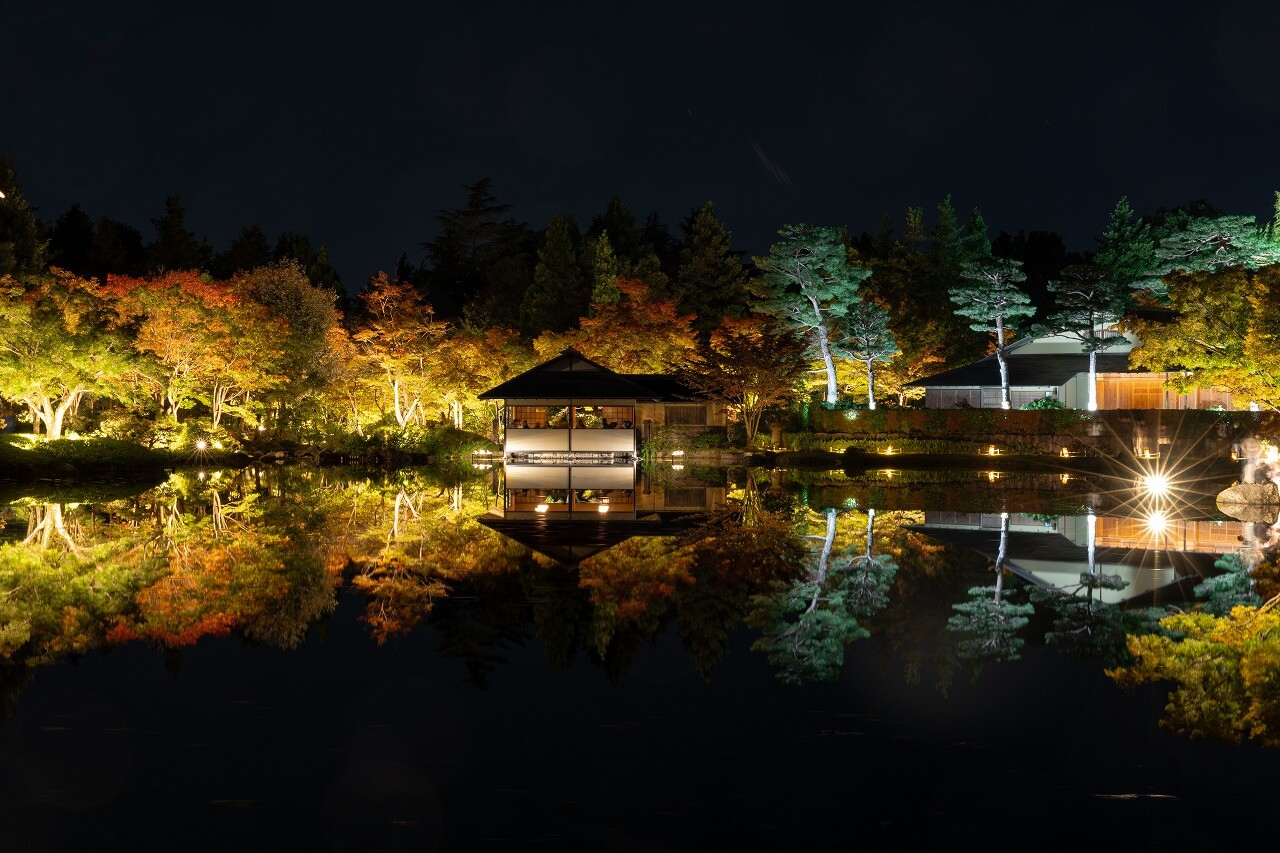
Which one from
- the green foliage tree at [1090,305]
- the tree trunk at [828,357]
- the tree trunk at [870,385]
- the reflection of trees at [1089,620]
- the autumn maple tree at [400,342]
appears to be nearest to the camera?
the reflection of trees at [1089,620]

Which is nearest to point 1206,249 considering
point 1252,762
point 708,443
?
point 708,443

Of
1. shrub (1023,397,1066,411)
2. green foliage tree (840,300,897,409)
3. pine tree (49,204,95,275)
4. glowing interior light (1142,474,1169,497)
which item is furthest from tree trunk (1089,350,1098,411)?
pine tree (49,204,95,275)

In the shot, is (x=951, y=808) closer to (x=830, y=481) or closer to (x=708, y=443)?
(x=830, y=481)

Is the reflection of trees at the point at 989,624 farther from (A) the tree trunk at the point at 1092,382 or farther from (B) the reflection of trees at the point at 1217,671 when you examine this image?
(A) the tree trunk at the point at 1092,382

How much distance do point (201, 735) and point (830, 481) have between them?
76.5 feet

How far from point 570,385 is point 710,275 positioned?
2067 cm

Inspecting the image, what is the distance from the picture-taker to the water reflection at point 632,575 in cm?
887

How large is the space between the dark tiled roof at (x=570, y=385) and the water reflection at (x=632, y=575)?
1571 centimetres

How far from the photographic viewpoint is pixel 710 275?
2224 inches

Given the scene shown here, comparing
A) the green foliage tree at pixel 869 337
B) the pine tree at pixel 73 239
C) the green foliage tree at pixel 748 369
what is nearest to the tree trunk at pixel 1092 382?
the green foliage tree at pixel 869 337

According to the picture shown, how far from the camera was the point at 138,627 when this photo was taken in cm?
923

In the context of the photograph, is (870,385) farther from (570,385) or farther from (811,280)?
(570,385)

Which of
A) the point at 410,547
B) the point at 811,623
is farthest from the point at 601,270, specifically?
the point at 811,623

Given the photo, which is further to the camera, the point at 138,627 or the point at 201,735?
the point at 138,627
